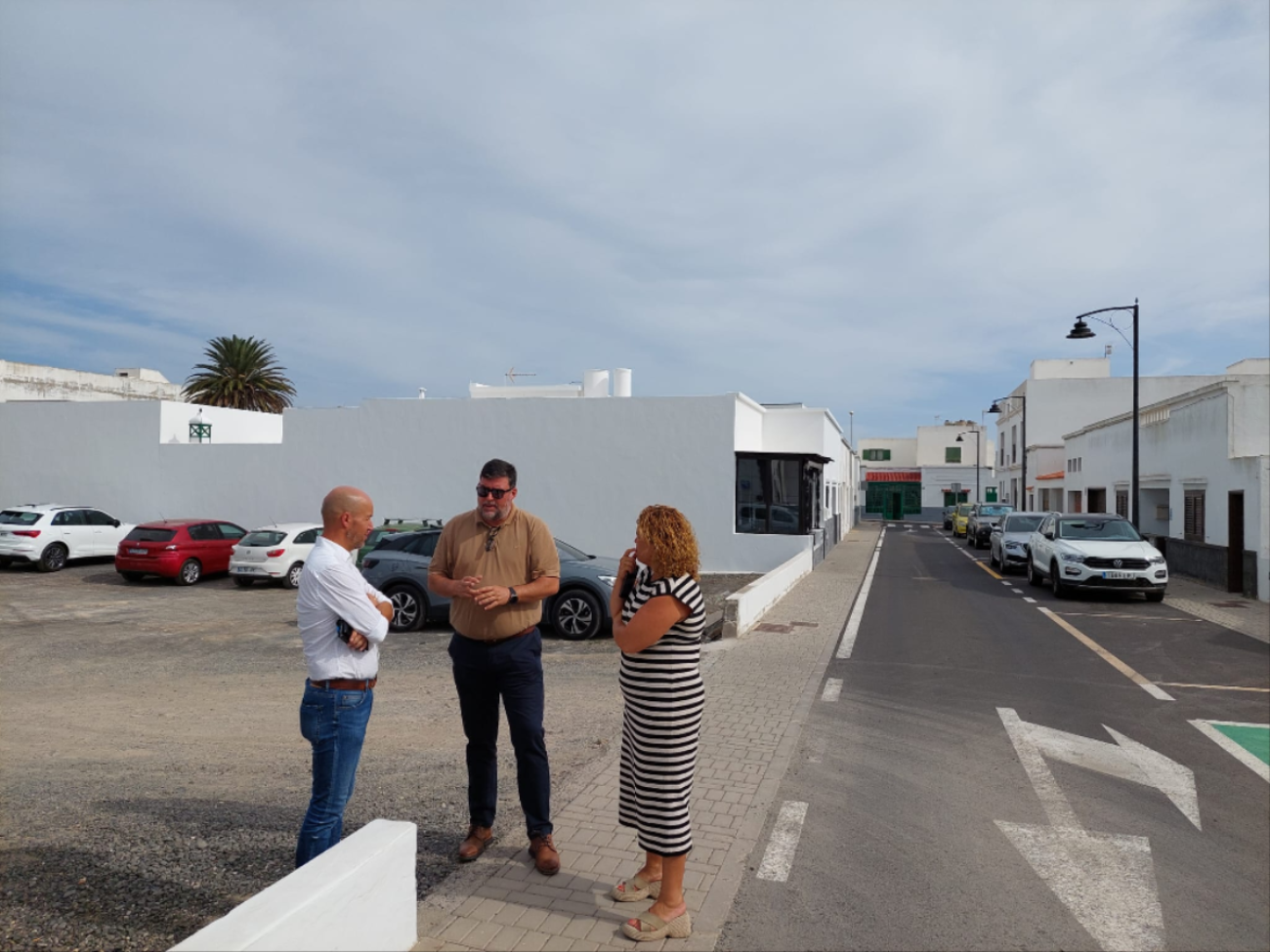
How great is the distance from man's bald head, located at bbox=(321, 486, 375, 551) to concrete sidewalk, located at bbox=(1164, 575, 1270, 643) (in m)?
13.7

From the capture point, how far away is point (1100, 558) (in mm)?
16750

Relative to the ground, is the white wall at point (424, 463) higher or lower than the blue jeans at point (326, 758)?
higher

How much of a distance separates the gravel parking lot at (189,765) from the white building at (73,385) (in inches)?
1264

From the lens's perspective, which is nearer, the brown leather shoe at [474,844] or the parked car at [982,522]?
the brown leather shoe at [474,844]

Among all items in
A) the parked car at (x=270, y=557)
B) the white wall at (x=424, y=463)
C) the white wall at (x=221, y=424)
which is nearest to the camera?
the parked car at (x=270, y=557)

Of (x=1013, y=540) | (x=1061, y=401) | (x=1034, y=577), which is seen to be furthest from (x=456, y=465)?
(x=1061, y=401)

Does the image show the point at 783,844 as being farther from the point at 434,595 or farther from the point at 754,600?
the point at 754,600

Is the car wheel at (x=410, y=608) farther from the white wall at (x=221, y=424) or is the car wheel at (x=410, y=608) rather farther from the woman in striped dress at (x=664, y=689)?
the white wall at (x=221, y=424)

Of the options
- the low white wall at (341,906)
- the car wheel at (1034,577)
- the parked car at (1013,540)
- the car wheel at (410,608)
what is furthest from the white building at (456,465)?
the low white wall at (341,906)

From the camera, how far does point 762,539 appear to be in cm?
2295

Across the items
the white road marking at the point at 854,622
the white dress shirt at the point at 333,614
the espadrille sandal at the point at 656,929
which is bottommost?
the white road marking at the point at 854,622

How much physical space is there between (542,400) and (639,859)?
798 inches

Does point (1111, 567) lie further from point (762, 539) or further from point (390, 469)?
point (390, 469)

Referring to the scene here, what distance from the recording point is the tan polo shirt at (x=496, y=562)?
4.28 m
